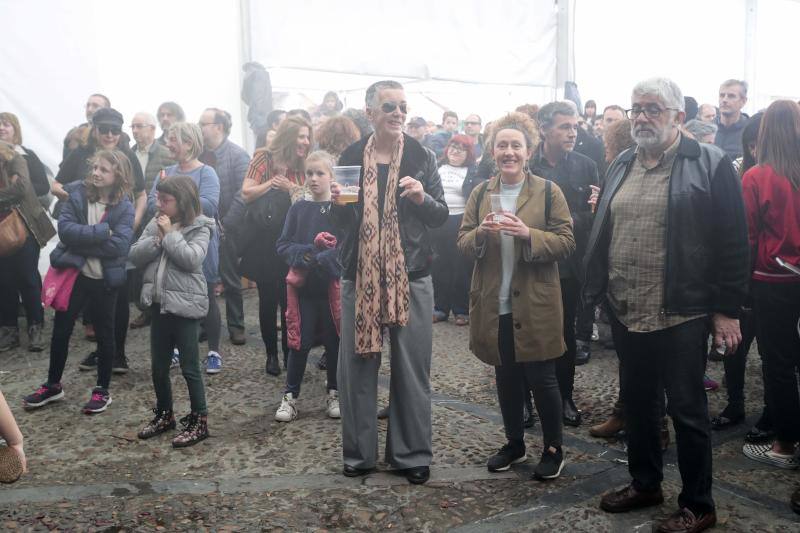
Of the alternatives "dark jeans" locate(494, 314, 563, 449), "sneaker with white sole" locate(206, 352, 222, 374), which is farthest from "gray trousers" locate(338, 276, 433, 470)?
"sneaker with white sole" locate(206, 352, 222, 374)

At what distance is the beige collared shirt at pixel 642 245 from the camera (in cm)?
344

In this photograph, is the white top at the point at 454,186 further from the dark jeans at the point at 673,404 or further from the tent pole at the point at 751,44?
the tent pole at the point at 751,44

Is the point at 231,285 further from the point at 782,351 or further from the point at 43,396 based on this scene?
the point at 782,351

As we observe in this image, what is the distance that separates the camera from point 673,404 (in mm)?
3359

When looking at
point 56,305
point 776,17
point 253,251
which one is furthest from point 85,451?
point 776,17

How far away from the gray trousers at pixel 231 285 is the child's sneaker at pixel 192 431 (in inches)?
92.1

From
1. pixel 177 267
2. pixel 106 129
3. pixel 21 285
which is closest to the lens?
pixel 177 267

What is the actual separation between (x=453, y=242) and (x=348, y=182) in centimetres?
431

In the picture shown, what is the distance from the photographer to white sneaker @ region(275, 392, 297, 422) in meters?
5.05

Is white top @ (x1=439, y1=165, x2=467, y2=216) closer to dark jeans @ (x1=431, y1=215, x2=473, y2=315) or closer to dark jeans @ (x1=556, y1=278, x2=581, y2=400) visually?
dark jeans @ (x1=431, y1=215, x2=473, y2=315)

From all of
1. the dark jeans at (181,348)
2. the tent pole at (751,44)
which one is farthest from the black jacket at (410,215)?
the tent pole at (751,44)

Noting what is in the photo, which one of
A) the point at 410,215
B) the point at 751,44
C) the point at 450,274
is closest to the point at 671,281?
the point at 410,215

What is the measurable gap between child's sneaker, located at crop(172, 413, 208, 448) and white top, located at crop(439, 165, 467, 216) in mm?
3946

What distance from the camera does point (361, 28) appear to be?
11344mm
